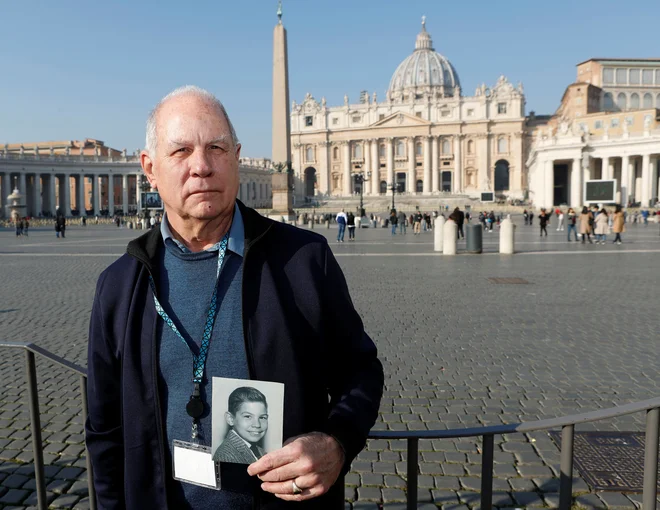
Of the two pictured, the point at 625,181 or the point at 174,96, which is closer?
the point at 174,96

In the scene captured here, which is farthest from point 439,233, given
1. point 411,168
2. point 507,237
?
point 411,168

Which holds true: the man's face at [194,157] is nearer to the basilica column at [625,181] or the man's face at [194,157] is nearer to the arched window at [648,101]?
the basilica column at [625,181]

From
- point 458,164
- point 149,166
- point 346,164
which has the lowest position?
point 149,166

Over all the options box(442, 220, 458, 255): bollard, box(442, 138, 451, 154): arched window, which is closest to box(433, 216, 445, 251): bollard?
box(442, 220, 458, 255): bollard

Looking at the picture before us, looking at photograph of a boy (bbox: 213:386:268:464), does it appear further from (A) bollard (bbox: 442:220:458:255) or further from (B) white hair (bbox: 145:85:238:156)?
(A) bollard (bbox: 442:220:458:255)

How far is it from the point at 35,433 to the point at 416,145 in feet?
287

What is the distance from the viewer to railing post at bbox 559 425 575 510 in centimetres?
173

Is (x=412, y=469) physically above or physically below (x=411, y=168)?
below

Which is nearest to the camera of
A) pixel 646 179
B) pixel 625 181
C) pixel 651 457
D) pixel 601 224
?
pixel 651 457

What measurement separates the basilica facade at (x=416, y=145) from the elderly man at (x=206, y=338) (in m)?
77.3

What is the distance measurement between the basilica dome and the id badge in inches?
4054

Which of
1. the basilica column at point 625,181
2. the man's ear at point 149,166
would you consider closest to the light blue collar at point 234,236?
the man's ear at point 149,166

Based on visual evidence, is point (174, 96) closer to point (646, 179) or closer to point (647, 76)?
point (646, 179)

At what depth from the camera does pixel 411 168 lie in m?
86.8
